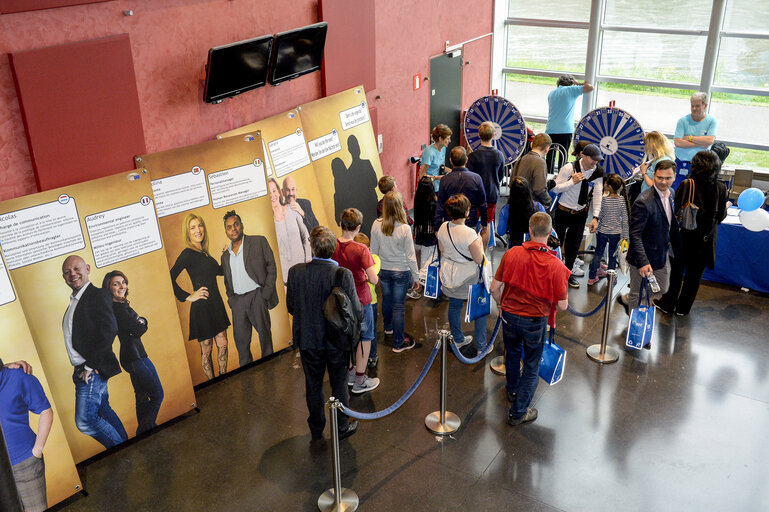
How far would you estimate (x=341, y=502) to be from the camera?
5004 millimetres

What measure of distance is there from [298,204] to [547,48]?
672 centimetres

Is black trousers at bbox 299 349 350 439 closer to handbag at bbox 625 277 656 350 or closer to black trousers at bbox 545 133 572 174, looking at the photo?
handbag at bbox 625 277 656 350

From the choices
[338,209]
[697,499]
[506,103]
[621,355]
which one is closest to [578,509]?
[697,499]

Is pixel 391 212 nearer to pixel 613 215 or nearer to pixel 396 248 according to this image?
pixel 396 248

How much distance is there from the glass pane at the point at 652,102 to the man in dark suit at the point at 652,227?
17.1 ft

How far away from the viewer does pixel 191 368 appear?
625 centimetres

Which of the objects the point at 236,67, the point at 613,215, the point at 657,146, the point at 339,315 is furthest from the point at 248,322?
the point at 657,146

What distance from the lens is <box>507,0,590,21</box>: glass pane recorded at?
11438 millimetres

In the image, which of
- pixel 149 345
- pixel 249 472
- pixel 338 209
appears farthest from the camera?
pixel 338 209

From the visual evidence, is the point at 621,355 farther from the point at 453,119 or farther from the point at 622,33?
the point at 622,33

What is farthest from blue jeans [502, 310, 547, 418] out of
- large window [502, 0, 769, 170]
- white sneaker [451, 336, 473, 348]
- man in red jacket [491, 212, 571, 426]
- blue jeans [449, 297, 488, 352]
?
large window [502, 0, 769, 170]

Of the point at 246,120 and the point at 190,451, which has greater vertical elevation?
the point at 246,120

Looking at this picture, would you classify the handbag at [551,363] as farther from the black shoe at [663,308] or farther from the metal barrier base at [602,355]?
the black shoe at [663,308]

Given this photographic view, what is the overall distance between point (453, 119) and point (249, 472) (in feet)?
24.0
